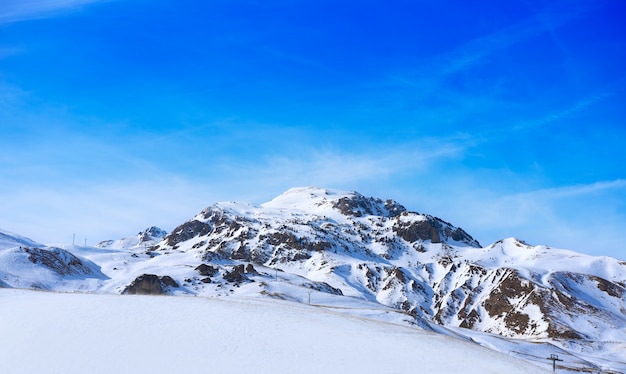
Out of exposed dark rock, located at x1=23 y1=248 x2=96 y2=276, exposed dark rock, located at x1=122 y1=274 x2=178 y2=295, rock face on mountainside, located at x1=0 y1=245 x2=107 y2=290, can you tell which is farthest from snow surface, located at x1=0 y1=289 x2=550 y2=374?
exposed dark rock, located at x1=23 y1=248 x2=96 y2=276

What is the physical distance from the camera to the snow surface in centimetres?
3106

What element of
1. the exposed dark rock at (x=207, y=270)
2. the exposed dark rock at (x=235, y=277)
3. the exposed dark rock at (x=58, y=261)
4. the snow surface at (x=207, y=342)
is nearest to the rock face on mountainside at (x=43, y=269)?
the exposed dark rock at (x=58, y=261)

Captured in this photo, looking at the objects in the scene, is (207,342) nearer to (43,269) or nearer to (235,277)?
(235,277)

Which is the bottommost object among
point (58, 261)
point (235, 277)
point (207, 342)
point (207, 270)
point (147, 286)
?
point (147, 286)

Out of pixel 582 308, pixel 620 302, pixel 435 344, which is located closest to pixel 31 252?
pixel 435 344

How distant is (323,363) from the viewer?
31953mm

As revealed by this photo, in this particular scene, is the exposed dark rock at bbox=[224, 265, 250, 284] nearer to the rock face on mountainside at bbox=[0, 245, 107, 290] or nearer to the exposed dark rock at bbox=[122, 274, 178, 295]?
the exposed dark rock at bbox=[122, 274, 178, 295]

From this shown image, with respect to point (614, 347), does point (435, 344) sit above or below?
above

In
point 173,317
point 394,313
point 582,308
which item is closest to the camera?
point 173,317

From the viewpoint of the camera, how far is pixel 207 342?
34.8 meters

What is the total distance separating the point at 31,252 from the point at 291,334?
12780 centimetres

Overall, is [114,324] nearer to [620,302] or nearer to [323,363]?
[323,363]

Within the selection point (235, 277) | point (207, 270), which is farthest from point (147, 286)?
point (235, 277)

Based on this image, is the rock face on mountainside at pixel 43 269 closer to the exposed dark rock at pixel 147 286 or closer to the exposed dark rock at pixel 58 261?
the exposed dark rock at pixel 58 261
